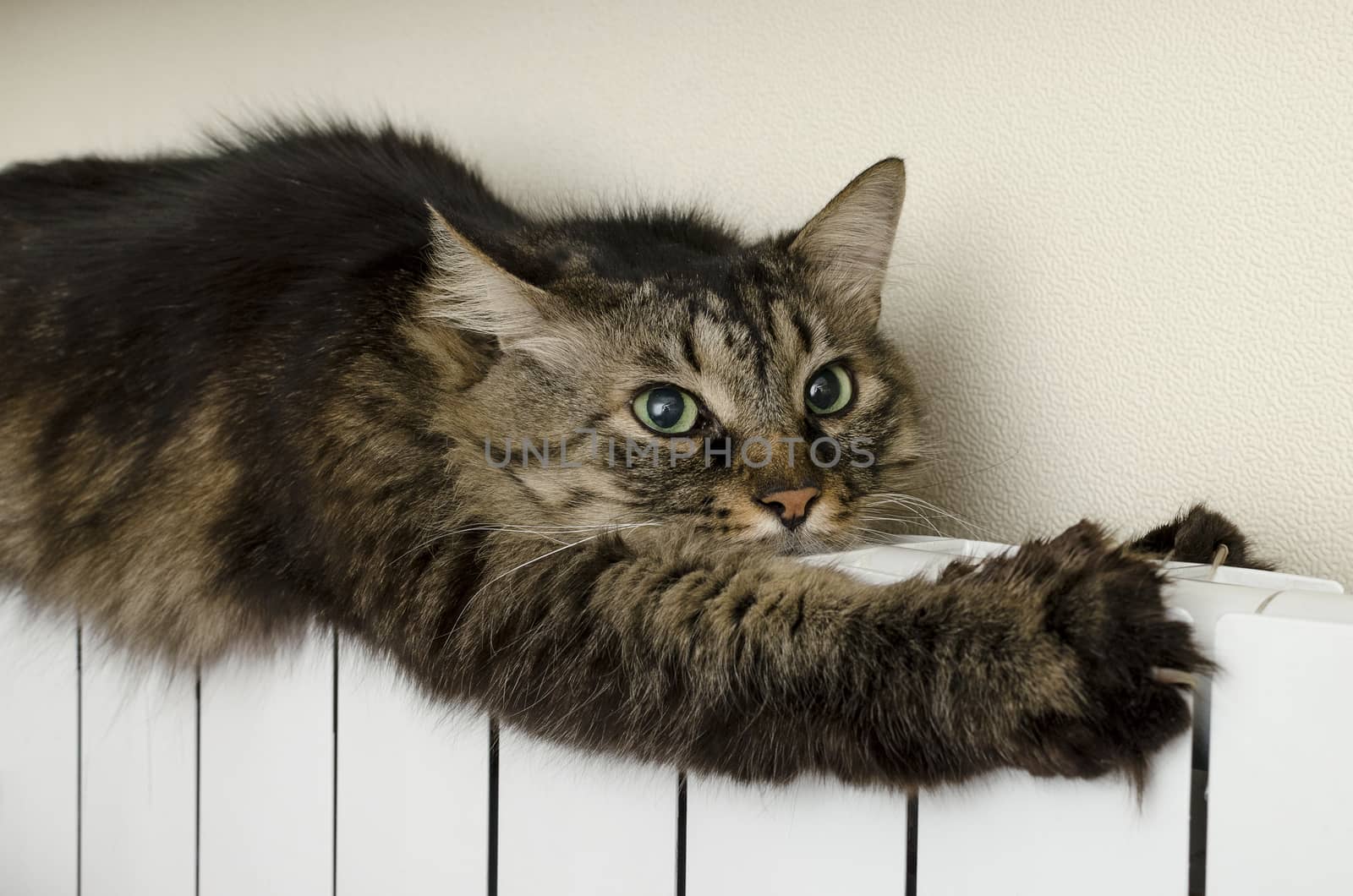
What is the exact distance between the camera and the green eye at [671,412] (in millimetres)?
979

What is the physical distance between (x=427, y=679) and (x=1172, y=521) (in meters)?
0.66

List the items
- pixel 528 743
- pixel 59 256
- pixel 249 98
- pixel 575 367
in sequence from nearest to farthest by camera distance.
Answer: pixel 528 743 < pixel 575 367 < pixel 59 256 < pixel 249 98

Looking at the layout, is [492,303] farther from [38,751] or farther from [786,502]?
[38,751]

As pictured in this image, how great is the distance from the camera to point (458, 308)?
1.03 m

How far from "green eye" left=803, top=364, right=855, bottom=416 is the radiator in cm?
17

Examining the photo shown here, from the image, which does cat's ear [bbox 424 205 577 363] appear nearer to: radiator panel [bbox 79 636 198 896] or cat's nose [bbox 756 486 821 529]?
cat's nose [bbox 756 486 821 529]

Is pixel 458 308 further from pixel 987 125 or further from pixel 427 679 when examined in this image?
pixel 987 125

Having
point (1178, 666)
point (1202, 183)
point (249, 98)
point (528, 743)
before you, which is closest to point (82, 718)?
point (528, 743)

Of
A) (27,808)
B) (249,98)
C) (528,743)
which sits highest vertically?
(249,98)

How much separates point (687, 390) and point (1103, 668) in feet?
1.56

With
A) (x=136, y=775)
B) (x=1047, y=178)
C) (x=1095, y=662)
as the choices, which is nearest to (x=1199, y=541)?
(x=1095, y=662)

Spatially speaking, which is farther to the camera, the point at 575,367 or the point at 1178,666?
the point at 575,367

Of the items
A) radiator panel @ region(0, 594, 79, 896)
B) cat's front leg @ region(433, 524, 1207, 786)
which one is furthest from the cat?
radiator panel @ region(0, 594, 79, 896)

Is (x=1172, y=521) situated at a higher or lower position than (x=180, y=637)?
higher
